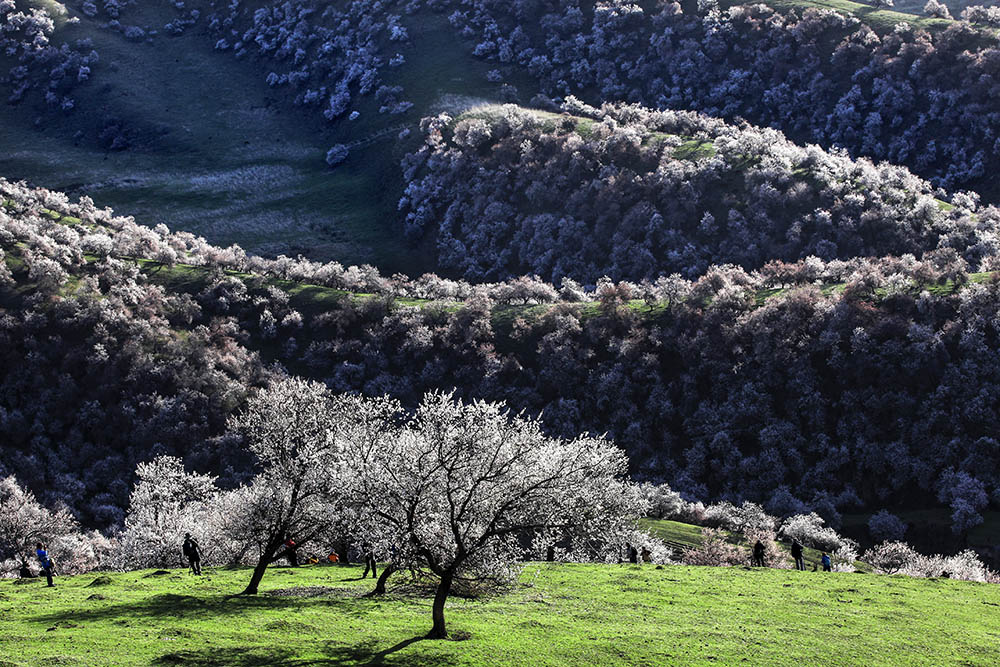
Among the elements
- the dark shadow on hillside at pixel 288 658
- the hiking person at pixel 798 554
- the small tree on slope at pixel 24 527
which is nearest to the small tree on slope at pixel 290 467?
the dark shadow on hillside at pixel 288 658

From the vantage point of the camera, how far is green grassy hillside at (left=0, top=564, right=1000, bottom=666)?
33688mm

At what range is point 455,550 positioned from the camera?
34938mm

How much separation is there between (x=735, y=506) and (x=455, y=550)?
256 feet

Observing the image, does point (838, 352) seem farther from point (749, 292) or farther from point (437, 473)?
point (437, 473)

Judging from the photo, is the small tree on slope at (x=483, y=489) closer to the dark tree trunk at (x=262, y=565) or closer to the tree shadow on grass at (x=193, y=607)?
the tree shadow on grass at (x=193, y=607)

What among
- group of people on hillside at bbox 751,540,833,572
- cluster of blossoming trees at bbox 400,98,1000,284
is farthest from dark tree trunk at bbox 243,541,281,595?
cluster of blossoming trees at bbox 400,98,1000,284

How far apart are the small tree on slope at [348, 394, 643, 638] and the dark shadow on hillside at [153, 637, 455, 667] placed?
141 inches

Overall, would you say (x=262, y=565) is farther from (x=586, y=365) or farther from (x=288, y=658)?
(x=586, y=365)

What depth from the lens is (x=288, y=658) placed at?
32.9 m

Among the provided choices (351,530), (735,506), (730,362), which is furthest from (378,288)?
(351,530)

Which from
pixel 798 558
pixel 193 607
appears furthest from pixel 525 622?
pixel 798 558

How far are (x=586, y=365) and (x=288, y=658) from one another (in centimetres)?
10179

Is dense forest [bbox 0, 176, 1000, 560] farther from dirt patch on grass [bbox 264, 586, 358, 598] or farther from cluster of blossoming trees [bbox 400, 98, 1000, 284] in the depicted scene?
dirt patch on grass [bbox 264, 586, 358, 598]

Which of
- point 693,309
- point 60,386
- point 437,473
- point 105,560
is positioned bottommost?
point 105,560
